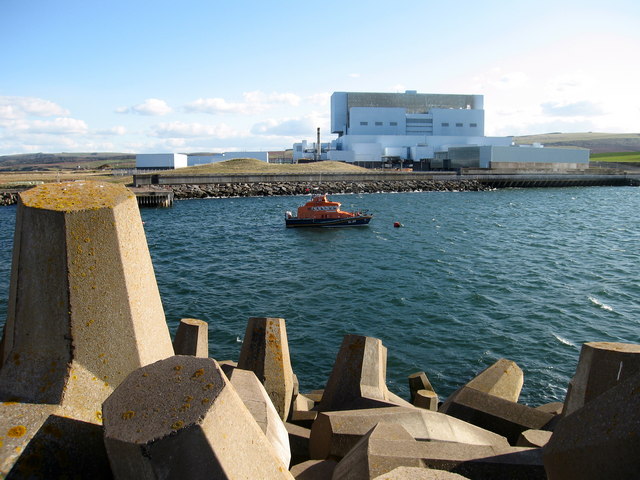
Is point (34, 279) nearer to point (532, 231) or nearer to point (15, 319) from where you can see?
point (15, 319)

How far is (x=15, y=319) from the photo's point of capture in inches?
152

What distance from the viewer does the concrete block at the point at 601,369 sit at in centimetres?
520

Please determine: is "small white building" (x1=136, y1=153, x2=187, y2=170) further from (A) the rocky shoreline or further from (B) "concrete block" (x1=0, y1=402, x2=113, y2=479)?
(B) "concrete block" (x1=0, y1=402, x2=113, y2=479)

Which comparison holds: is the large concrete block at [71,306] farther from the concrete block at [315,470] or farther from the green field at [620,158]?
the green field at [620,158]

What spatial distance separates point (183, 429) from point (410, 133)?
360ft

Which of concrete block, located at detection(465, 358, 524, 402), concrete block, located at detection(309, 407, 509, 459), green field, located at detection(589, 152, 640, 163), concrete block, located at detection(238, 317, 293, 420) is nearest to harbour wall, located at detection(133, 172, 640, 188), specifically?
green field, located at detection(589, 152, 640, 163)

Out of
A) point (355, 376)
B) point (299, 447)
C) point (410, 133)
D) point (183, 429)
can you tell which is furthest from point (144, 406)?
point (410, 133)

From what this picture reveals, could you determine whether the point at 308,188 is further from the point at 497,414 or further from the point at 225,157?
the point at 497,414

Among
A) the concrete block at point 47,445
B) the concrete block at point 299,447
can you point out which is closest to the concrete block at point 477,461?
the concrete block at point 299,447

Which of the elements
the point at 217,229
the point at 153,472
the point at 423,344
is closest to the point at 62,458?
the point at 153,472

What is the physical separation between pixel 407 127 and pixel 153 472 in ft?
360

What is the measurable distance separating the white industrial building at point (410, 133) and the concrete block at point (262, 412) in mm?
88517

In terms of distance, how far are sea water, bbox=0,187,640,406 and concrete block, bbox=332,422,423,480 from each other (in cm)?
762

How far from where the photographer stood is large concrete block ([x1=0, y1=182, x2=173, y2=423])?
361 cm
